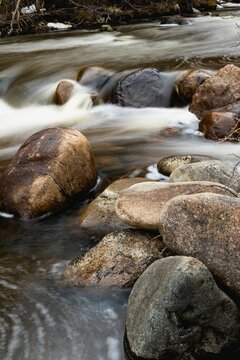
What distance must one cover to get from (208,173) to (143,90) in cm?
439

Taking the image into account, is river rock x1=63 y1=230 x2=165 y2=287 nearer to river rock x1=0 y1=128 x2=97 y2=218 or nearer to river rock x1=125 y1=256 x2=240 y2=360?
river rock x1=125 y1=256 x2=240 y2=360

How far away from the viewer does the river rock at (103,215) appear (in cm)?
443

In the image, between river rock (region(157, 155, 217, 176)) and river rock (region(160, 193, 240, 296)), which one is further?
river rock (region(157, 155, 217, 176))

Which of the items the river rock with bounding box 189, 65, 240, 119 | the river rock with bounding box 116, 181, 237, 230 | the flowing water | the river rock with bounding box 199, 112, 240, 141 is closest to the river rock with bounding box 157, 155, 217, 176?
the flowing water

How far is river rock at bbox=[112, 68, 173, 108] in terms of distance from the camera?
8.43 meters

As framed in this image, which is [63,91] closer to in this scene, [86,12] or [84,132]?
[84,132]

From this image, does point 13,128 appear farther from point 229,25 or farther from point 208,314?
point 229,25

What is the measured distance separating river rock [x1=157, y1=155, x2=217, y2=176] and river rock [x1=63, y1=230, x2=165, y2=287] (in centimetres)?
175

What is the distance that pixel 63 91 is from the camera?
29.7ft

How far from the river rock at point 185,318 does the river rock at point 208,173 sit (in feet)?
5.77

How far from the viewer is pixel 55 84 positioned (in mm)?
9539

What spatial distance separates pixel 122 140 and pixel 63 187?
249cm

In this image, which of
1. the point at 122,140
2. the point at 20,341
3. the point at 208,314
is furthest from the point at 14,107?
the point at 208,314

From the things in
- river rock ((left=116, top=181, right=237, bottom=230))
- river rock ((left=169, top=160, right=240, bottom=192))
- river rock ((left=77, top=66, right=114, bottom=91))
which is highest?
river rock ((left=116, top=181, right=237, bottom=230))
